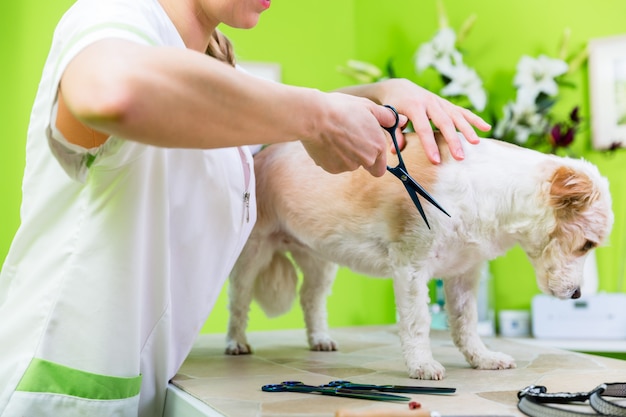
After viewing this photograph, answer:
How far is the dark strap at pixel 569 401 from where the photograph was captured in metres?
0.74

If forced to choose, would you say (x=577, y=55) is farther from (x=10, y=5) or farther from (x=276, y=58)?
(x=10, y=5)

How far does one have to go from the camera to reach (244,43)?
3.25 m

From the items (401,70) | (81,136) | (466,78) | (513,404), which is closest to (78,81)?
(81,136)

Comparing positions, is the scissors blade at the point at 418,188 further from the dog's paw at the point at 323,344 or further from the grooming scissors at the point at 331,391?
the dog's paw at the point at 323,344

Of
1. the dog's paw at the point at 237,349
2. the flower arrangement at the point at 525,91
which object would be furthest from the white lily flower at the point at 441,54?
the dog's paw at the point at 237,349

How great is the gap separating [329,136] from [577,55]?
238 cm

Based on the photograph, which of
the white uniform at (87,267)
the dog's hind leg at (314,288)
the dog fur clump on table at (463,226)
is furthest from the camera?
the dog's hind leg at (314,288)

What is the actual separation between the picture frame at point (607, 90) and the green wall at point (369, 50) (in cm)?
6

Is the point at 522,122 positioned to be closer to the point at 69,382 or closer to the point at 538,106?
the point at 538,106

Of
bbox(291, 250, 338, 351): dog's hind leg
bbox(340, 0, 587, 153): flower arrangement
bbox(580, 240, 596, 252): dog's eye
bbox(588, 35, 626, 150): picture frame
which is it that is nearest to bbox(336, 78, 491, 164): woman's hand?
bbox(580, 240, 596, 252): dog's eye

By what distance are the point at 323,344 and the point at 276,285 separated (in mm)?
216

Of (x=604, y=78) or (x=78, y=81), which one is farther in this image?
(x=604, y=78)

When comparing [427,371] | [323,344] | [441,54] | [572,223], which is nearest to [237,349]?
[323,344]

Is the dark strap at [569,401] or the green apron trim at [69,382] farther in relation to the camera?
the green apron trim at [69,382]
